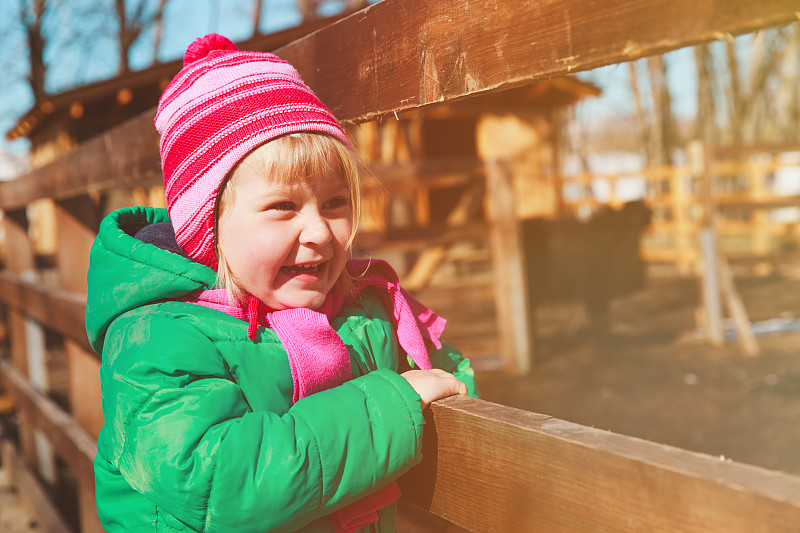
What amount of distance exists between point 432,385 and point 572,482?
389mm

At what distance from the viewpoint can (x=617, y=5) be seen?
2.73 ft

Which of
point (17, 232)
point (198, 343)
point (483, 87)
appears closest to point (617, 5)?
point (483, 87)

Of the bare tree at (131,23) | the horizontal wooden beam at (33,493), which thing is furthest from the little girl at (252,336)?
the bare tree at (131,23)

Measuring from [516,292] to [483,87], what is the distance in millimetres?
5225

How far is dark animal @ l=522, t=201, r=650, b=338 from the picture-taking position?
21.4 feet

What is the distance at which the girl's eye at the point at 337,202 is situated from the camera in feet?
4.78

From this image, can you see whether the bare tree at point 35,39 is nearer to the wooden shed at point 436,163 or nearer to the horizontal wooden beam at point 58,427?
the wooden shed at point 436,163

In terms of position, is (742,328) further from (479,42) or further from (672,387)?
(479,42)

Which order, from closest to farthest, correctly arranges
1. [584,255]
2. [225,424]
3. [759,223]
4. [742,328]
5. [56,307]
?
[225,424] → [56,307] → [584,255] → [742,328] → [759,223]

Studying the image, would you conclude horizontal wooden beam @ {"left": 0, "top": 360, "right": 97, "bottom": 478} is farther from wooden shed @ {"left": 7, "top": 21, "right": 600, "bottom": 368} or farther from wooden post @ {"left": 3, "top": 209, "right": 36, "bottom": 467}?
wooden shed @ {"left": 7, "top": 21, "right": 600, "bottom": 368}

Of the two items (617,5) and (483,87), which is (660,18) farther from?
(483,87)

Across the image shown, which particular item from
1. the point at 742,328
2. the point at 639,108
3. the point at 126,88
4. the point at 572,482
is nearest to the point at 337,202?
the point at 572,482

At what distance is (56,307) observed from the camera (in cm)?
288

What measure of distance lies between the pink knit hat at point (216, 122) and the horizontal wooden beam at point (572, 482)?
1.97 ft
